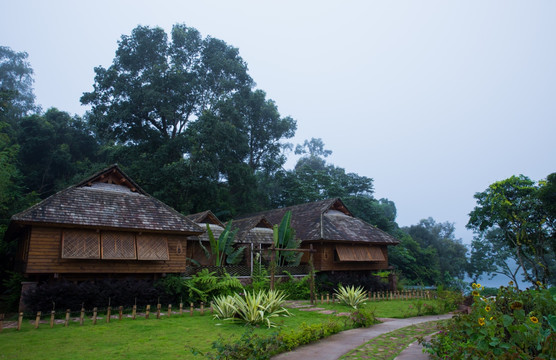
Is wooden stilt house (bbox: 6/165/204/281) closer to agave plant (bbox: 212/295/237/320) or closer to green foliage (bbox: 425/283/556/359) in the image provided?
agave plant (bbox: 212/295/237/320)

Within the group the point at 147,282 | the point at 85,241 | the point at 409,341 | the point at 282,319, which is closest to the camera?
the point at 409,341

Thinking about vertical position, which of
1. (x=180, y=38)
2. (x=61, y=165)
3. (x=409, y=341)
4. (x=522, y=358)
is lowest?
(x=409, y=341)

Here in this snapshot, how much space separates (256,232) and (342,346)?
14787 millimetres

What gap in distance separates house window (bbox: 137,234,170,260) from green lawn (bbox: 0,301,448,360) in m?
3.16

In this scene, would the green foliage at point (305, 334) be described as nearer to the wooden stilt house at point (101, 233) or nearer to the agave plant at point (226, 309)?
the agave plant at point (226, 309)

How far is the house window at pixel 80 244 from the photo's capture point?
1334 cm

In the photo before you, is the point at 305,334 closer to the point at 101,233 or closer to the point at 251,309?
the point at 251,309

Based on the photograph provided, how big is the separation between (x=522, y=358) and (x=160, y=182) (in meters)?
29.5

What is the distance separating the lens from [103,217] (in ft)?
47.7

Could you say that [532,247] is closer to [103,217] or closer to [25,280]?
[103,217]

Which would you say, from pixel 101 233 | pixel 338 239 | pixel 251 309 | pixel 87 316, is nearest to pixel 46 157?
pixel 101 233

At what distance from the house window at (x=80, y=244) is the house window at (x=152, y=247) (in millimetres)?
1627

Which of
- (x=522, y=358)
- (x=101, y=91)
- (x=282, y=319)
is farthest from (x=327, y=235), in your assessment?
(x=101, y=91)

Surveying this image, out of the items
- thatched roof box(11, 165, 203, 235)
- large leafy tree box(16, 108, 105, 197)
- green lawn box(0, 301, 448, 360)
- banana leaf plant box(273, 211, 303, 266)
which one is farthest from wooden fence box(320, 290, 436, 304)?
large leafy tree box(16, 108, 105, 197)
